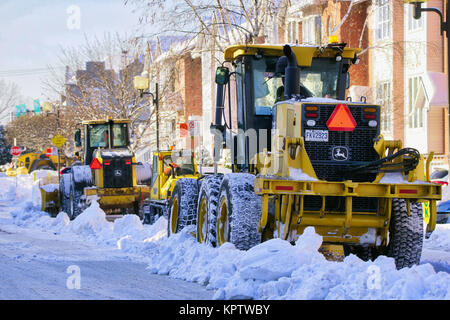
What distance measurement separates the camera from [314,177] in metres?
8.58

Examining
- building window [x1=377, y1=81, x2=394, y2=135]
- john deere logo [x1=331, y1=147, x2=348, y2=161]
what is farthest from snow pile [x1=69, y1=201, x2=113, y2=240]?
building window [x1=377, y1=81, x2=394, y2=135]

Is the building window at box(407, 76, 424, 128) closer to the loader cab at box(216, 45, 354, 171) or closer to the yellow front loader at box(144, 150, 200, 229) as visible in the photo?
the yellow front loader at box(144, 150, 200, 229)

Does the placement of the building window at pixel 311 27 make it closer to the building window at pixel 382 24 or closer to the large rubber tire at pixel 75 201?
the building window at pixel 382 24

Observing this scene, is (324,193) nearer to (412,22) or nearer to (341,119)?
(341,119)

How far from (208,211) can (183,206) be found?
1.73 m

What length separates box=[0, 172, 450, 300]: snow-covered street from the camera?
21.9 feet

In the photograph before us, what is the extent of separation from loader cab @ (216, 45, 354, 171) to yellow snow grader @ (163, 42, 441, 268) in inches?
0.5

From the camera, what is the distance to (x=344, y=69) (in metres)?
10.6

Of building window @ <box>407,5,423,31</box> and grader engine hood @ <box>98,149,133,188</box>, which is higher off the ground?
building window @ <box>407,5,423,31</box>

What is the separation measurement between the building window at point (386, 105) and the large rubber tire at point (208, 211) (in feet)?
61.4

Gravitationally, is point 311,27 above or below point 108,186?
above

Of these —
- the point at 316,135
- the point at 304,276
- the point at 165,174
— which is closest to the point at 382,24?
the point at 165,174

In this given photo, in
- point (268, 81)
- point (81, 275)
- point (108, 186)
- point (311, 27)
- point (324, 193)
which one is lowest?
point (81, 275)
